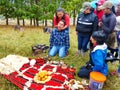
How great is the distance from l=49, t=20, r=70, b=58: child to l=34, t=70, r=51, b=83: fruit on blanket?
150 cm

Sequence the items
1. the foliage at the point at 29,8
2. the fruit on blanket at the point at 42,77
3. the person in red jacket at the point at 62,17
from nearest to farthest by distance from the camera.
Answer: the fruit on blanket at the point at 42,77 < the person in red jacket at the point at 62,17 < the foliage at the point at 29,8

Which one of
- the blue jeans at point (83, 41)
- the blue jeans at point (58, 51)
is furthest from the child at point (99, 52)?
the blue jeans at point (58, 51)

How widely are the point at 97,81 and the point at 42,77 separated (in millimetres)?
1345

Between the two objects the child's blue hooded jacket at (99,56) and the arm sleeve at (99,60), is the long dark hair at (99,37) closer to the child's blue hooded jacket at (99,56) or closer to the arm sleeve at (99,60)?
the child's blue hooded jacket at (99,56)

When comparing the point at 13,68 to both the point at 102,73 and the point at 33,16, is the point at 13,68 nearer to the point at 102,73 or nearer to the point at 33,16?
the point at 102,73

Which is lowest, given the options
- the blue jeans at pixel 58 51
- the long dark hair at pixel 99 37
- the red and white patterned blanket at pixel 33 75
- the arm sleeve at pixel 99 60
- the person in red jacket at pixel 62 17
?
the red and white patterned blanket at pixel 33 75

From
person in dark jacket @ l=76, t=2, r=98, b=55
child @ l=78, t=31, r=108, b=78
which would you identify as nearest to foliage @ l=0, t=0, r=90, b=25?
person in dark jacket @ l=76, t=2, r=98, b=55

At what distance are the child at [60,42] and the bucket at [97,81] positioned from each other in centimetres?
217

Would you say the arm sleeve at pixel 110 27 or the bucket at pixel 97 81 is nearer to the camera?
the bucket at pixel 97 81

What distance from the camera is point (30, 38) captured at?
375 inches

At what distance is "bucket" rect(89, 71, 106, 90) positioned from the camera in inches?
194

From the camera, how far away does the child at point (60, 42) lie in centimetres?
719

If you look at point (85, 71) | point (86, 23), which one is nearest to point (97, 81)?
point (85, 71)

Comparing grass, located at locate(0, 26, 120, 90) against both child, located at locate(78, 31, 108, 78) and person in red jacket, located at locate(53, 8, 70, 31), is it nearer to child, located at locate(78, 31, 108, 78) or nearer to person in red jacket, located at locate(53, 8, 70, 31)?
child, located at locate(78, 31, 108, 78)
